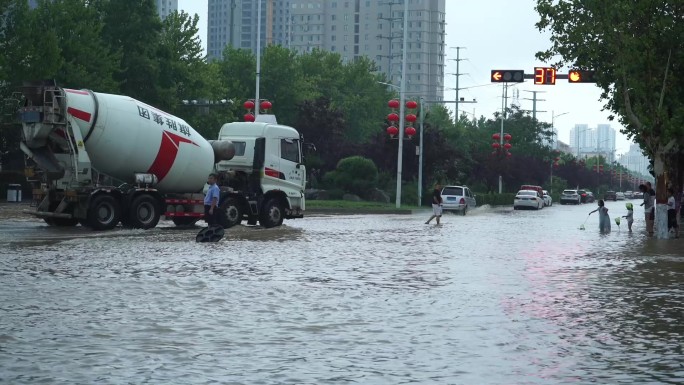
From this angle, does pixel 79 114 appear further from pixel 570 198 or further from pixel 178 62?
pixel 570 198

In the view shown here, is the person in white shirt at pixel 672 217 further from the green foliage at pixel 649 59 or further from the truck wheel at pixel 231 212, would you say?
the truck wheel at pixel 231 212

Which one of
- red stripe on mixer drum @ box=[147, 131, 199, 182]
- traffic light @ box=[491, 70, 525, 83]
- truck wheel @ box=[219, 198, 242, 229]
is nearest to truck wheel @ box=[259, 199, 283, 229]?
truck wheel @ box=[219, 198, 242, 229]

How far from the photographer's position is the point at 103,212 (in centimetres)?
3098

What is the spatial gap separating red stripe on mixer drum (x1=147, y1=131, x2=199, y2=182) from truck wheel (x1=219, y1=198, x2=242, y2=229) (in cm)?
262

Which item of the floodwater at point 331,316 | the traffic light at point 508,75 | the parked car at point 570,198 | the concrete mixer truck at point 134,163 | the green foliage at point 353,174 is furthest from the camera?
the parked car at point 570,198

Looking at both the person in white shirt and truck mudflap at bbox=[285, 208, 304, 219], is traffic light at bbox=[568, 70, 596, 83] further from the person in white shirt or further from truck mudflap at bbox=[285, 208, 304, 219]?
truck mudflap at bbox=[285, 208, 304, 219]

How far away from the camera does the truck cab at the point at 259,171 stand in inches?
1393


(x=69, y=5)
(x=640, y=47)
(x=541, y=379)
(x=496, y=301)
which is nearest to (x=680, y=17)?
(x=640, y=47)

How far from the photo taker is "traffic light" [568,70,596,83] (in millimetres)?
43500

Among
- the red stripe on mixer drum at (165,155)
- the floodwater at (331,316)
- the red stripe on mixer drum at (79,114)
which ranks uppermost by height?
the red stripe on mixer drum at (79,114)


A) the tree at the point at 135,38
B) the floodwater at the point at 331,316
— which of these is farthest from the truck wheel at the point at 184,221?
the tree at the point at 135,38

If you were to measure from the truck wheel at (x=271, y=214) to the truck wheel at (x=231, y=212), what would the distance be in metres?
0.90

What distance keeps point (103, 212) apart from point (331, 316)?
19.0 m

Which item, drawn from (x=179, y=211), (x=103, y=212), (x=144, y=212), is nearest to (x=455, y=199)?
(x=179, y=211)
